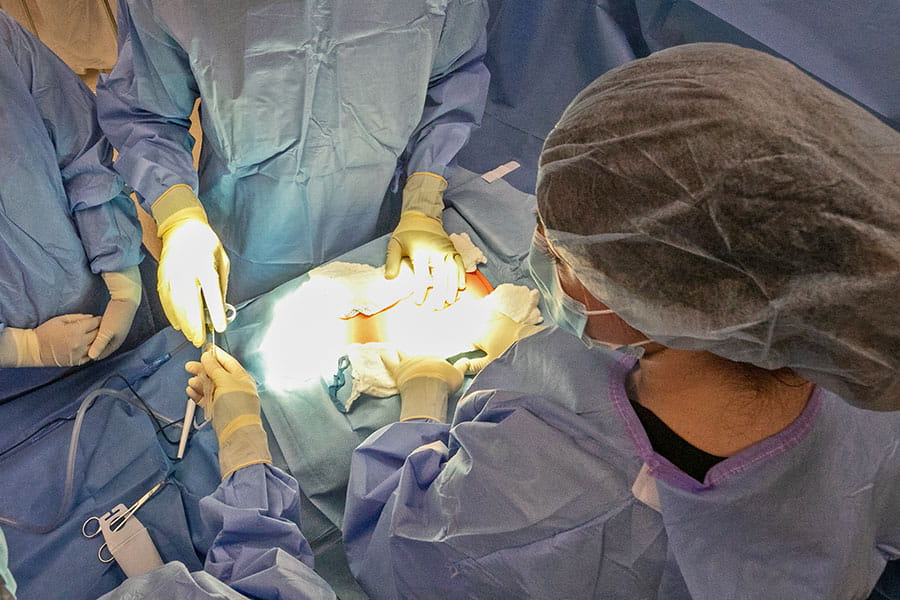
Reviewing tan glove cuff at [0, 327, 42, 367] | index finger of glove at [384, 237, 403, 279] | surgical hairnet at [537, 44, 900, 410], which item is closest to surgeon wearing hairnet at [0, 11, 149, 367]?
tan glove cuff at [0, 327, 42, 367]

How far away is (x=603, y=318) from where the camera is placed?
1211 mm

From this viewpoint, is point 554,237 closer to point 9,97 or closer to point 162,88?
point 162,88

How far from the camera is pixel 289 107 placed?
1.97 m

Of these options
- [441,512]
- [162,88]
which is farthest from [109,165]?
[441,512]

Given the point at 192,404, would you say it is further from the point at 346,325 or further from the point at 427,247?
the point at 427,247

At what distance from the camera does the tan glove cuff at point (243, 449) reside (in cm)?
163

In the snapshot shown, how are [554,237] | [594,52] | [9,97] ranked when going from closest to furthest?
[554,237]
[9,97]
[594,52]

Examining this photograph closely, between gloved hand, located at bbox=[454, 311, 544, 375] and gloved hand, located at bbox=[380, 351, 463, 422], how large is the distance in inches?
2.7

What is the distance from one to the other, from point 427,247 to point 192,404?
870mm

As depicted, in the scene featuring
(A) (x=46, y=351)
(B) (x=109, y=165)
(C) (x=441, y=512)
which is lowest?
(A) (x=46, y=351)

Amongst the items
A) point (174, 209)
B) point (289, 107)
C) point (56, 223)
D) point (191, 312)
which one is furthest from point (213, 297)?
point (289, 107)

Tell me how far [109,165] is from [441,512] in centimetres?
156

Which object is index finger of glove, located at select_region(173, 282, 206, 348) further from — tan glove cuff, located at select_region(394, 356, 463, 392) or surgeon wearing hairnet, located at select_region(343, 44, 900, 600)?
surgeon wearing hairnet, located at select_region(343, 44, 900, 600)

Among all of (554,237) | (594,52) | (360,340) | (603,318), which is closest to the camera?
(554,237)
